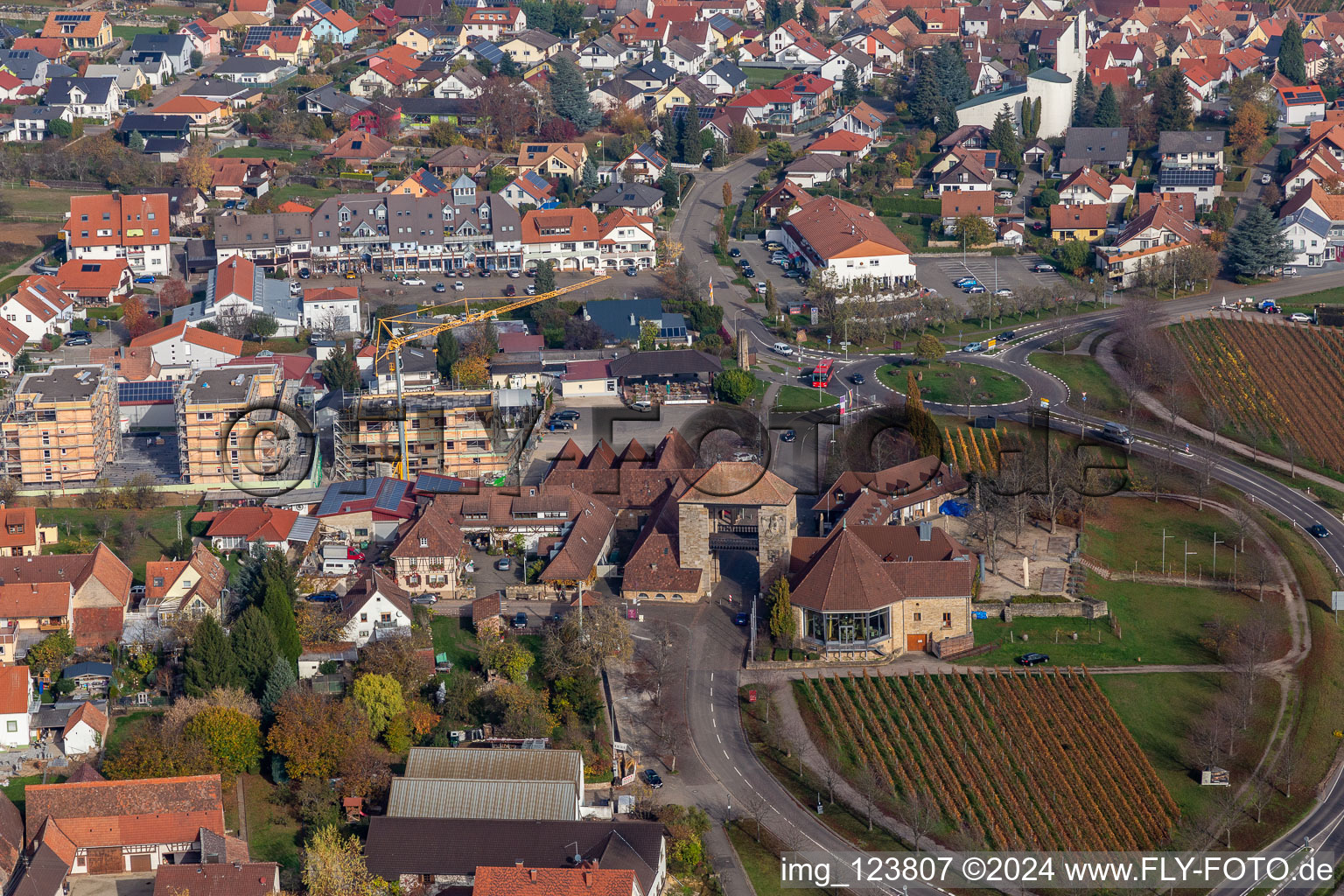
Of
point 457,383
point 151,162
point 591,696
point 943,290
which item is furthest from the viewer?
point 151,162

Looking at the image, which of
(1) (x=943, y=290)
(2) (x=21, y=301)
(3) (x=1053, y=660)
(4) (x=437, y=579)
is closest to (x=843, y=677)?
(3) (x=1053, y=660)

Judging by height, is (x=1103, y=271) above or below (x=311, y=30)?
below

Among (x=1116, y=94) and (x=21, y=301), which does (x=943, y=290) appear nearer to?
(x=1116, y=94)

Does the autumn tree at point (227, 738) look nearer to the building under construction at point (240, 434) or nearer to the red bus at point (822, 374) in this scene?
the building under construction at point (240, 434)

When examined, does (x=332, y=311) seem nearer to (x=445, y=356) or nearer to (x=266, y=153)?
(x=445, y=356)

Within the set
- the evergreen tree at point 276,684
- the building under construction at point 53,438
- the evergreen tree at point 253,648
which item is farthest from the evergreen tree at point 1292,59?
the evergreen tree at point 276,684

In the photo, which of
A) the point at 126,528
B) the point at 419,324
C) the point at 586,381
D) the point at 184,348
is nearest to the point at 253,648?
the point at 126,528
